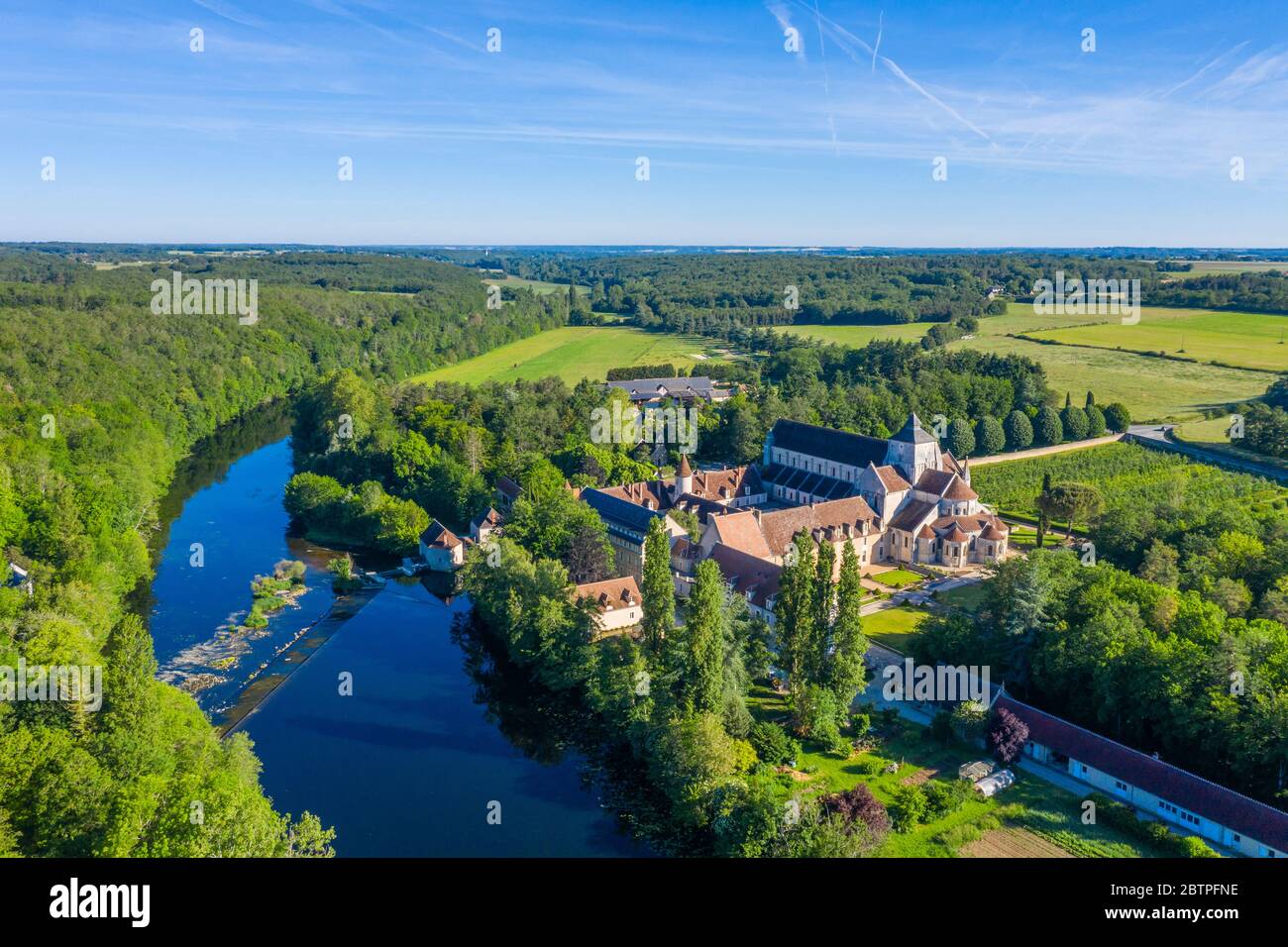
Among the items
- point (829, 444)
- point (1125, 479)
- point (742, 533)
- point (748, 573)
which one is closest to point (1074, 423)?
point (1125, 479)

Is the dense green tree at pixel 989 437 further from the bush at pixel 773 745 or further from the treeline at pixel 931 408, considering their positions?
the bush at pixel 773 745

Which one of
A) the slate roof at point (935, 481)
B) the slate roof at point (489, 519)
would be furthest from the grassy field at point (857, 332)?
the slate roof at point (489, 519)

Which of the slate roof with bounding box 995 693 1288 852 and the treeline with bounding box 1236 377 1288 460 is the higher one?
the treeline with bounding box 1236 377 1288 460

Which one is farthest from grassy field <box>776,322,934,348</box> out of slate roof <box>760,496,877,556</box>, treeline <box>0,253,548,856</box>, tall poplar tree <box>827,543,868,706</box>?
tall poplar tree <box>827,543,868,706</box>

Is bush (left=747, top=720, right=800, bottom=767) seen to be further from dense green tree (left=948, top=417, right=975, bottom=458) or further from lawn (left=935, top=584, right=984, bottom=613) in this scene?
dense green tree (left=948, top=417, right=975, bottom=458)
